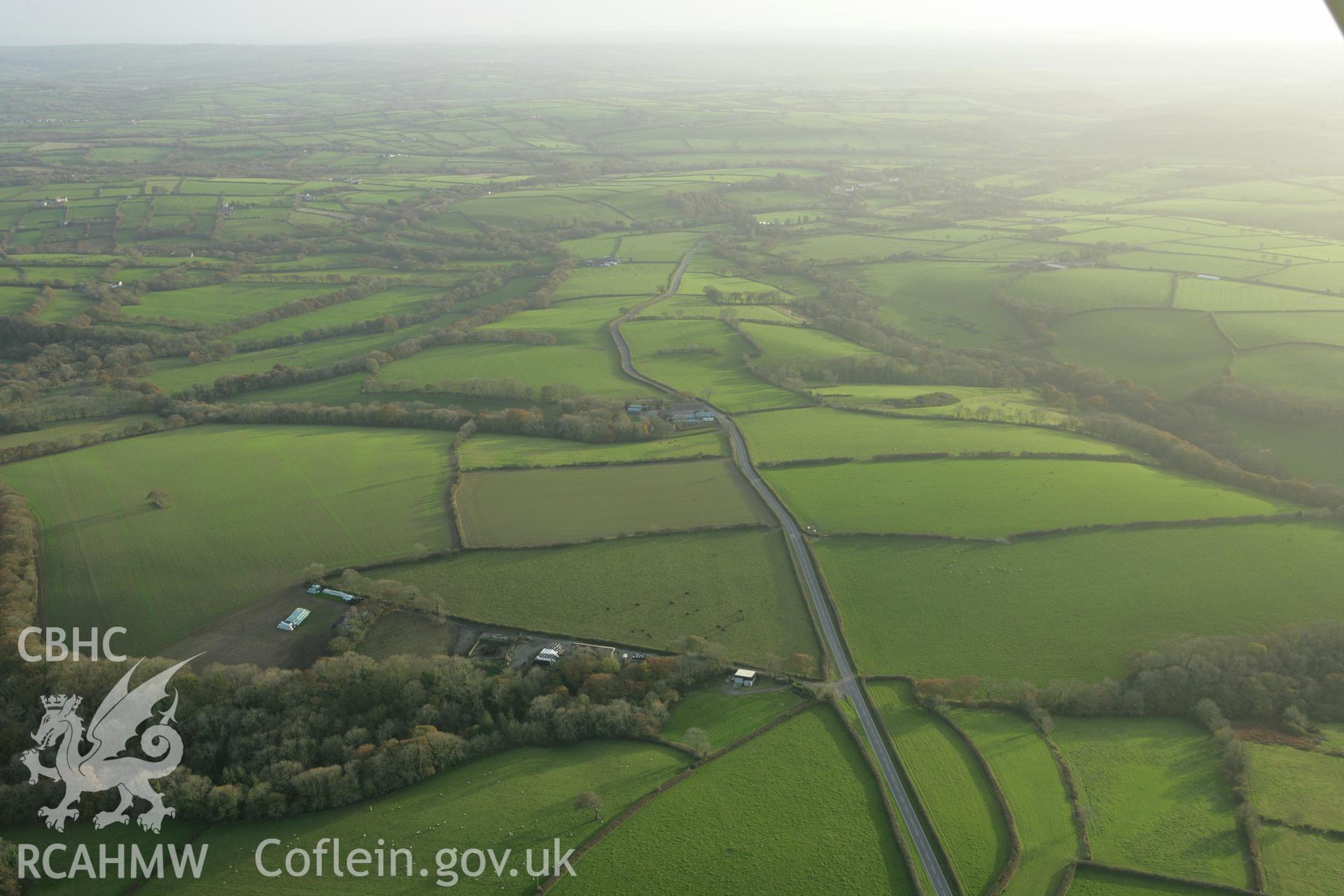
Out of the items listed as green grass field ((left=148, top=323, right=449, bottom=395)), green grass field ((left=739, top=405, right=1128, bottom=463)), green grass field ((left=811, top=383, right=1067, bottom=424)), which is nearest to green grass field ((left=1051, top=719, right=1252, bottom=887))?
green grass field ((left=739, top=405, right=1128, bottom=463))

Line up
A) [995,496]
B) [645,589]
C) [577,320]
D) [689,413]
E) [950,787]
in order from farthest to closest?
[577,320], [689,413], [995,496], [645,589], [950,787]

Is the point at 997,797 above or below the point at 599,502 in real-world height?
below

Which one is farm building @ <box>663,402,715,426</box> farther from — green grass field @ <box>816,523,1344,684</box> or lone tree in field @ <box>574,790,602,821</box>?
lone tree in field @ <box>574,790,602,821</box>

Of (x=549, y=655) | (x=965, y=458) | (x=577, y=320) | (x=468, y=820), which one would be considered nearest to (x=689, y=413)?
(x=965, y=458)

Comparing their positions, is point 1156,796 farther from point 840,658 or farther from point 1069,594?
point 840,658

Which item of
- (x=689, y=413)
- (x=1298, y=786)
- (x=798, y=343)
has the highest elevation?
(x=798, y=343)

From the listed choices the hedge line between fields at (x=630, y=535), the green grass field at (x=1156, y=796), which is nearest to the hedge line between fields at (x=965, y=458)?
the hedge line between fields at (x=630, y=535)

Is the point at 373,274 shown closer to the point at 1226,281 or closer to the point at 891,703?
the point at 891,703

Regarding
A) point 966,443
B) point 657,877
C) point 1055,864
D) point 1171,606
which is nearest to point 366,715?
point 657,877

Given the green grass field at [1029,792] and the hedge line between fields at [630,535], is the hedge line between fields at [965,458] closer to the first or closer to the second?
the hedge line between fields at [630,535]
